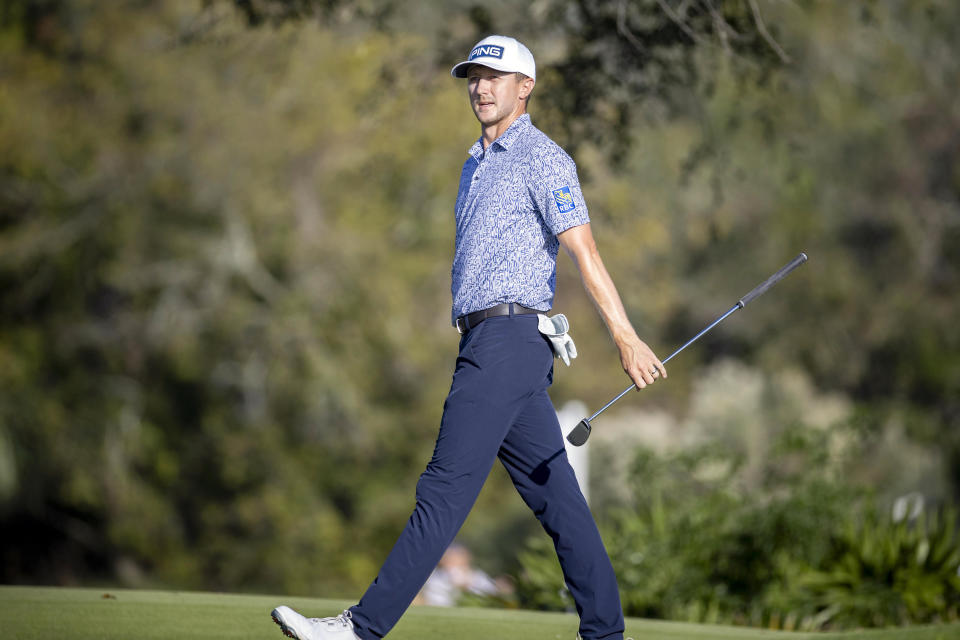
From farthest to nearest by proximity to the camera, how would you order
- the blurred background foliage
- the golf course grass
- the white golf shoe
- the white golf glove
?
the blurred background foliage, the golf course grass, the white golf glove, the white golf shoe

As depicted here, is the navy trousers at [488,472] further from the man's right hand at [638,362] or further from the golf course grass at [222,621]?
the golf course grass at [222,621]

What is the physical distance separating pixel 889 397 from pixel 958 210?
450cm

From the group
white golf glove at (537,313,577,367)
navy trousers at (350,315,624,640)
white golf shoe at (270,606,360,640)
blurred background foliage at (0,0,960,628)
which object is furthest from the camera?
blurred background foliage at (0,0,960,628)

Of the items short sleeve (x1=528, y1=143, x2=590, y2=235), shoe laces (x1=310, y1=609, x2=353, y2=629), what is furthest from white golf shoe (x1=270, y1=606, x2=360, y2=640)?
short sleeve (x1=528, y1=143, x2=590, y2=235)

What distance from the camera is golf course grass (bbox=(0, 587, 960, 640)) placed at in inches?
224

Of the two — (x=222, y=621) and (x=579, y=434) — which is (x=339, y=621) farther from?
(x=222, y=621)

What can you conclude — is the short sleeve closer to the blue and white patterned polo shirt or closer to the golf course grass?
the blue and white patterned polo shirt

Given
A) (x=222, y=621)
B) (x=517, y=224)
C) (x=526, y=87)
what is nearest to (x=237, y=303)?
(x=222, y=621)

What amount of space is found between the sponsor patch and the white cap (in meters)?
0.51

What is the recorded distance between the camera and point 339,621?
466 centimetres

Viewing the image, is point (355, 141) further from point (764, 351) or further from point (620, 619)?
point (620, 619)

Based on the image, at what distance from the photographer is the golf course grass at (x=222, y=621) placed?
224 inches

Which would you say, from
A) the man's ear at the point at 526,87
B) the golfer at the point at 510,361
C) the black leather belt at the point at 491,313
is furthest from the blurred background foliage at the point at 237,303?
the black leather belt at the point at 491,313

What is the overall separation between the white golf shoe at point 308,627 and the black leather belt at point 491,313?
1.07 meters
